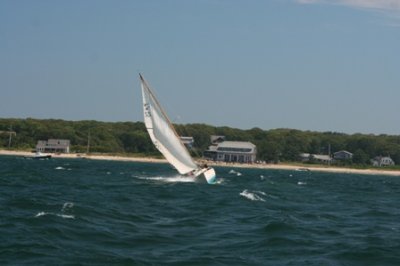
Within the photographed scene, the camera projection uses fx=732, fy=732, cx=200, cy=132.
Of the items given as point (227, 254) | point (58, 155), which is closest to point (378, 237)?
point (227, 254)

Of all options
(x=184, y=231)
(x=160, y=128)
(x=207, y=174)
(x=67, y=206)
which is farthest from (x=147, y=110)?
(x=184, y=231)

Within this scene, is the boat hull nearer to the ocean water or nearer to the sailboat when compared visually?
the sailboat

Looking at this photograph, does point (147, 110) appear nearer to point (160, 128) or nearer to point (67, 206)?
point (160, 128)

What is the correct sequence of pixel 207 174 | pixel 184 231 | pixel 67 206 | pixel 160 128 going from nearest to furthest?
pixel 184 231, pixel 67 206, pixel 160 128, pixel 207 174

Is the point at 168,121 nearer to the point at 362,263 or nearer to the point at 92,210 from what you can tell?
the point at 92,210

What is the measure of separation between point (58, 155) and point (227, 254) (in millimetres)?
168814

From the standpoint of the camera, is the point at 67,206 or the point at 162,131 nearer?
the point at 67,206

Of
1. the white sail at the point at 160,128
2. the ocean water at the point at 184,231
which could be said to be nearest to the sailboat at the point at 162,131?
the white sail at the point at 160,128

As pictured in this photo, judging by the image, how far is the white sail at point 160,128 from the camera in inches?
2778

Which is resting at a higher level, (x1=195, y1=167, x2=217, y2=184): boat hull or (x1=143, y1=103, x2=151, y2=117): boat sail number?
(x1=143, y1=103, x2=151, y2=117): boat sail number

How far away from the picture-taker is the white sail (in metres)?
70.6

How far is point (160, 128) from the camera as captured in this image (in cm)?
7081

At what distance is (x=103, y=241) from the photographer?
93.1 feet

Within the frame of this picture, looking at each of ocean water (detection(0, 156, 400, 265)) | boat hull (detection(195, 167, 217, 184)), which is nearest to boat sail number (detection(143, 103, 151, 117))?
boat hull (detection(195, 167, 217, 184))
